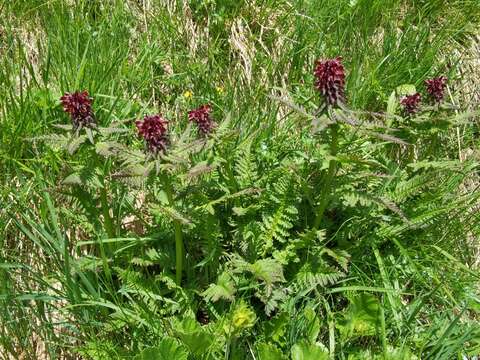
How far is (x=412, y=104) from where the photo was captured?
2.73 m

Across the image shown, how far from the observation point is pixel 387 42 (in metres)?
3.41

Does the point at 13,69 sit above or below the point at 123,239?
above

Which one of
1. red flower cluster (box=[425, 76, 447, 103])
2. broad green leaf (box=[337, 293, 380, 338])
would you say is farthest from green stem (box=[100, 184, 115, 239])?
red flower cluster (box=[425, 76, 447, 103])

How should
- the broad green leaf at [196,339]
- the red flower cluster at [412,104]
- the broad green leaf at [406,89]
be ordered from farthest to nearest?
the broad green leaf at [406,89] → the red flower cluster at [412,104] → the broad green leaf at [196,339]

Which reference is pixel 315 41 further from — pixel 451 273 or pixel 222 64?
pixel 451 273

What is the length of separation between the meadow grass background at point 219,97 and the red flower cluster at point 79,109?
340 mm

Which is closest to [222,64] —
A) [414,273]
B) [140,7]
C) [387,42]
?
[140,7]

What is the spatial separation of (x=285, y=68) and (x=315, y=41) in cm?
25

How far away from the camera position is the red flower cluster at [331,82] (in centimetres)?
211

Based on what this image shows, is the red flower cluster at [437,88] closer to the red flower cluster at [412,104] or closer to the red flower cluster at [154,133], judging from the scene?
the red flower cluster at [412,104]

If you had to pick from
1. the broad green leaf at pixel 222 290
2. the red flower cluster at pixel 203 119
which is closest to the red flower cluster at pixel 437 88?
the red flower cluster at pixel 203 119

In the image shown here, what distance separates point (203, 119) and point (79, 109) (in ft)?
1.59

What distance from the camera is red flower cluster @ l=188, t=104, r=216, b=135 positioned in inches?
88.0

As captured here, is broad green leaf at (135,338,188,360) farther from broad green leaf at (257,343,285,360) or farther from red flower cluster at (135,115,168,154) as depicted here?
red flower cluster at (135,115,168,154)
